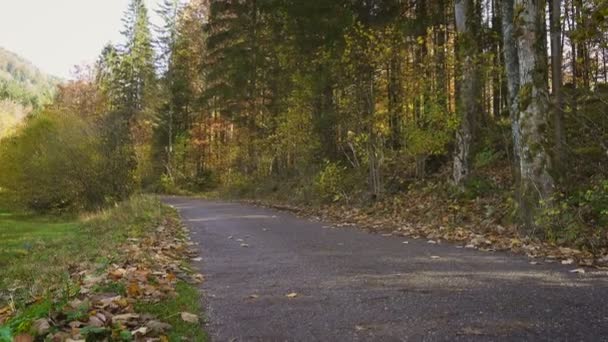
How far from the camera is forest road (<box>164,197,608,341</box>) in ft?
12.2

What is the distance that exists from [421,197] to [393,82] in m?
3.52

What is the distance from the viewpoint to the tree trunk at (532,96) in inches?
346

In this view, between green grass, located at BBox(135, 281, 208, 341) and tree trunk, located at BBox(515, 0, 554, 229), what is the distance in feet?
20.0

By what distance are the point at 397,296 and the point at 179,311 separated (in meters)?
1.95

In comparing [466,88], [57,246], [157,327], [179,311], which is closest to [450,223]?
[466,88]

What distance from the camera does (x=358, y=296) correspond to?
4.80 meters

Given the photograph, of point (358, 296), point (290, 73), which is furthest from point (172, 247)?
point (290, 73)

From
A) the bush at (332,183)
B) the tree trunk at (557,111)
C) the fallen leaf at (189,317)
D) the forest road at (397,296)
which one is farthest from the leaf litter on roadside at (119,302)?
the bush at (332,183)

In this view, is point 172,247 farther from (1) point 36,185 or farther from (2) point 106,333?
(1) point 36,185

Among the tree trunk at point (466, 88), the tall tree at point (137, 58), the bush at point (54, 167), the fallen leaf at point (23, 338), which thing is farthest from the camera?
the tall tree at point (137, 58)

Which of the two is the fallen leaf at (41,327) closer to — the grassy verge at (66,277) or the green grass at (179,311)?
the grassy verge at (66,277)

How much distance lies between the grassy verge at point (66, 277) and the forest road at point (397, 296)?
1.02 feet

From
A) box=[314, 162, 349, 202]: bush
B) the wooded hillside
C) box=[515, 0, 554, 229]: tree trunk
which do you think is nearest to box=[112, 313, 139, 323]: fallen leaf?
the wooded hillside

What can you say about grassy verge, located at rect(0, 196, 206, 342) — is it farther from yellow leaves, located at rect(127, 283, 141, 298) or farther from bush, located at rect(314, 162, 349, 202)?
bush, located at rect(314, 162, 349, 202)
